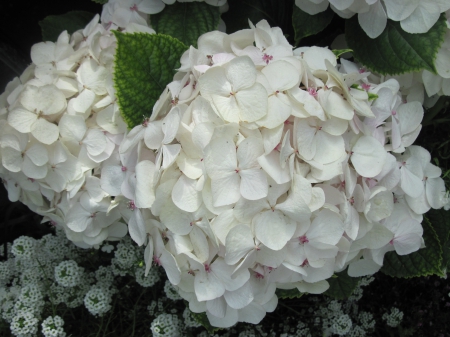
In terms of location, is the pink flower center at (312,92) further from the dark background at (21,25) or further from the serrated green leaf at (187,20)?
the dark background at (21,25)

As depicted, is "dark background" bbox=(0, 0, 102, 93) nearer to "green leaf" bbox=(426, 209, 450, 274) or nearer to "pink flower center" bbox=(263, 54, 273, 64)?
"pink flower center" bbox=(263, 54, 273, 64)

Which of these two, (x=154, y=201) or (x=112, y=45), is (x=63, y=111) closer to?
(x=112, y=45)

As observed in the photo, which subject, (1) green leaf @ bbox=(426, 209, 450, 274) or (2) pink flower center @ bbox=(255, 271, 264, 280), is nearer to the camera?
(2) pink flower center @ bbox=(255, 271, 264, 280)

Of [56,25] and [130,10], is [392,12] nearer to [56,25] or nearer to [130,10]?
[130,10]

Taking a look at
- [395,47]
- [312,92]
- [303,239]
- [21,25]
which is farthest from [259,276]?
[21,25]

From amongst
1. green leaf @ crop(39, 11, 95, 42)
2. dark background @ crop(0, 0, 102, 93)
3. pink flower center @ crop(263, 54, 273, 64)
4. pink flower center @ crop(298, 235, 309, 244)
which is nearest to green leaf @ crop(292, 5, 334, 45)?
pink flower center @ crop(263, 54, 273, 64)

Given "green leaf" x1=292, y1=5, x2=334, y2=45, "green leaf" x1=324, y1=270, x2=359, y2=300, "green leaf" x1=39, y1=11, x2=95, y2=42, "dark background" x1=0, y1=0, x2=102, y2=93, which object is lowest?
"green leaf" x1=324, y1=270, x2=359, y2=300

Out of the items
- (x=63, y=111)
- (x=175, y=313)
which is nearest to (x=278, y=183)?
(x=63, y=111)
